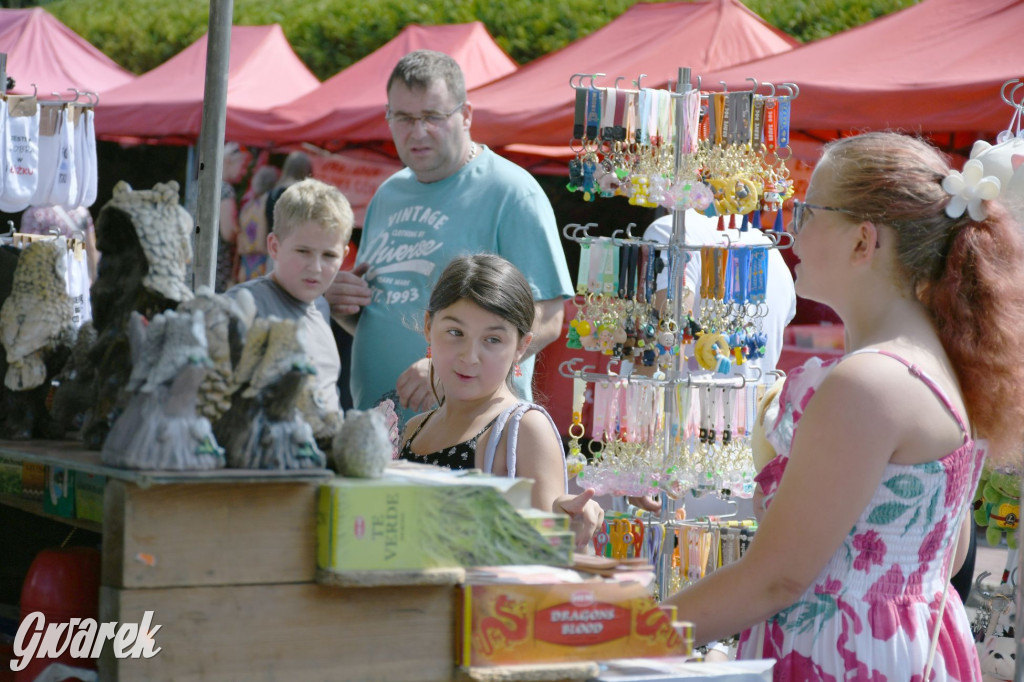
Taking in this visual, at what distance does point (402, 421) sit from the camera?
334 centimetres

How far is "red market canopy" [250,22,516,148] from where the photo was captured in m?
9.47

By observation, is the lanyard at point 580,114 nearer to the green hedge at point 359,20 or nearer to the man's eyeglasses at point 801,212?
the man's eyeglasses at point 801,212

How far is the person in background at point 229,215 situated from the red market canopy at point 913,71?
5168mm

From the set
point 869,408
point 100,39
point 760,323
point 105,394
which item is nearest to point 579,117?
point 760,323

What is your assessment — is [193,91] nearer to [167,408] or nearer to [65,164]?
[65,164]

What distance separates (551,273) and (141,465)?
7.41 ft

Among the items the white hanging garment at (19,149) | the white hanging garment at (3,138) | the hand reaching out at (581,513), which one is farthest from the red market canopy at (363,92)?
the hand reaching out at (581,513)

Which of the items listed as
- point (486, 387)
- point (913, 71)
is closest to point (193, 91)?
point (913, 71)

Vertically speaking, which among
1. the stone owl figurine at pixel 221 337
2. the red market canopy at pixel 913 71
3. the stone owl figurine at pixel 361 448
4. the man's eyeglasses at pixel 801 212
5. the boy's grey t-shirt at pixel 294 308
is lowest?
the stone owl figurine at pixel 361 448

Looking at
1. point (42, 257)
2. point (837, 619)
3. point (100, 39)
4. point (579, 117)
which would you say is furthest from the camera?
point (100, 39)

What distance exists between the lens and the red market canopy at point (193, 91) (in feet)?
35.7

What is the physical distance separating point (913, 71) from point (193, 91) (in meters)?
7.25

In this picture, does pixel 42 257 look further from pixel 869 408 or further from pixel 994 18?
pixel 994 18

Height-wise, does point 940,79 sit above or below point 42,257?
above
